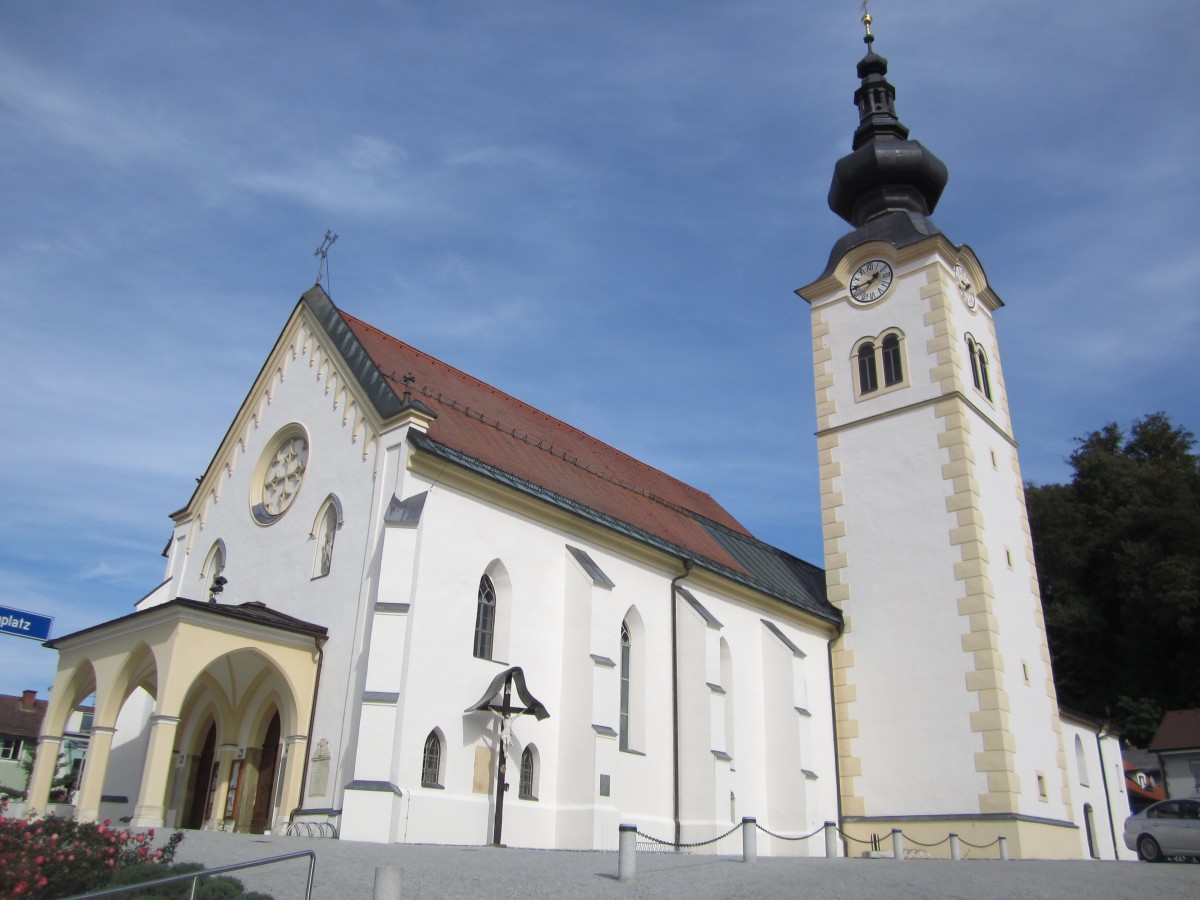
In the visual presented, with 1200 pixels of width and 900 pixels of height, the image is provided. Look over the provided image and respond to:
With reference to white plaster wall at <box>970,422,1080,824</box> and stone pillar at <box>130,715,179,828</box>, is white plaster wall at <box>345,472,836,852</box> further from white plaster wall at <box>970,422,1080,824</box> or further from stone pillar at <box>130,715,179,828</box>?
white plaster wall at <box>970,422,1080,824</box>

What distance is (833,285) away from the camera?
92.5ft

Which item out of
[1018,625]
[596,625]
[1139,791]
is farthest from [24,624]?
[1139,791]

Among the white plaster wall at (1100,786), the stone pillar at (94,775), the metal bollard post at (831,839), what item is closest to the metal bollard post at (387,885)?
the stone pillar at (94,775)

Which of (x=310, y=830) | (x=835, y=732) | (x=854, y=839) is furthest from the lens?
(x=835, y=732)

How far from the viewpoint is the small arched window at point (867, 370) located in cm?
2673

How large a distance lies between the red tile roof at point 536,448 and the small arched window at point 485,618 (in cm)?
213

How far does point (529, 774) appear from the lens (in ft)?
54.7

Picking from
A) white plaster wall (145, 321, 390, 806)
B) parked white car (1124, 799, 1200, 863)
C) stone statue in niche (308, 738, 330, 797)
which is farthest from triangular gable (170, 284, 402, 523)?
parked white car (1124, 799, 1200, 863)

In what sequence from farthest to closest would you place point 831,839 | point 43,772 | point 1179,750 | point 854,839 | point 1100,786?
1. point 1179,750
2. point 1100,786
3. point 854,839
4. point 831,839
5. point 43,772

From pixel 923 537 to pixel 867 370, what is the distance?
16.7 ft

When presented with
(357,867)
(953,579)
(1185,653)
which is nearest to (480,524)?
(357,867)

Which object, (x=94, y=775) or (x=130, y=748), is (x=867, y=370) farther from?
(x=94, y=775)

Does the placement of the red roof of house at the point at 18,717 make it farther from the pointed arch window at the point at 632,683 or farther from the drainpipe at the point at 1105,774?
the drainpipe at the point at 1105,774

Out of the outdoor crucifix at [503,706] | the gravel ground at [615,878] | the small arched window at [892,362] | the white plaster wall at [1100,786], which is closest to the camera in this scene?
the gravel ground at [615,878]
